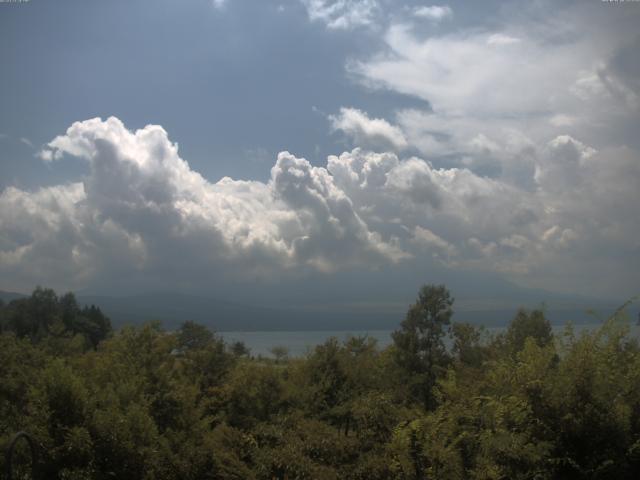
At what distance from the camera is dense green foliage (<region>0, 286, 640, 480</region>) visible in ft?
41.4

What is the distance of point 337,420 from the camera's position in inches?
1015

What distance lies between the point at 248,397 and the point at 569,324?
16.0m

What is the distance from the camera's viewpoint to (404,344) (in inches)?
1523

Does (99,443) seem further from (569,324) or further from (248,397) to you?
(569,324)

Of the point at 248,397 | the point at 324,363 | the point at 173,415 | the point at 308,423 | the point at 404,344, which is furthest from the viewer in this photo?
the point at 404,344

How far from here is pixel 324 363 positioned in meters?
29.0

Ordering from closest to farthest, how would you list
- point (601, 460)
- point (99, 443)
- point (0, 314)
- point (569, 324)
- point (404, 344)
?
point (601, 460) < point (569, 324) < point (99, 443) < point (404, 344) < point (0, 314)

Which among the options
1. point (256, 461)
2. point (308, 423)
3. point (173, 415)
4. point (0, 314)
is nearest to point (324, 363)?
point (173, 415)

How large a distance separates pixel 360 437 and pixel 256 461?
362cm

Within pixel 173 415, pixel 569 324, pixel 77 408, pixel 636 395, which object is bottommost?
pixel 173 415

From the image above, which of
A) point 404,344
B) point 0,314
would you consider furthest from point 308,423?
point 0,314

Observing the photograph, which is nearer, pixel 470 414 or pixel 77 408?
pixel 470 414

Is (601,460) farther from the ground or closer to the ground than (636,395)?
closer to the ground

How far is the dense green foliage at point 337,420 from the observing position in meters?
12.6
